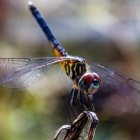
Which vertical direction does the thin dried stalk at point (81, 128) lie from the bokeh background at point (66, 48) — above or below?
below

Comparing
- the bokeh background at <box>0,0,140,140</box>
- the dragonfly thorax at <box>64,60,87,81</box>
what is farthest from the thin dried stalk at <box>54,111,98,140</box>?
the bokeh background at <box>0,0,140,140</box>

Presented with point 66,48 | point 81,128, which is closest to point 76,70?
point 81,128

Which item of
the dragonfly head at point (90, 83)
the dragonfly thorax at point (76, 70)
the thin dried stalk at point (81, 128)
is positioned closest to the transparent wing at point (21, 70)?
the dragonfly thorax at point (76, 70)

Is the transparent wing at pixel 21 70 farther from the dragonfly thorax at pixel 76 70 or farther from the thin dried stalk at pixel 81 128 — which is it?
the thin dried stalk at pixel 81 128

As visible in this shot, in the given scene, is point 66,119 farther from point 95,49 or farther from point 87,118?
point 87,118

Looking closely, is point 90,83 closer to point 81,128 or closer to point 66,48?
point 81,128

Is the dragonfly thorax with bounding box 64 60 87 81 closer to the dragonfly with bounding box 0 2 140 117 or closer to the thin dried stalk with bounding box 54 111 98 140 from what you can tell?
the dragonfly with bounding box 0 2 140 117

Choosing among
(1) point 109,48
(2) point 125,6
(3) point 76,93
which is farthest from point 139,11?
(3) point 76,93
